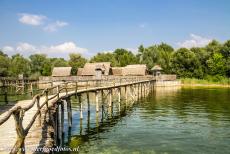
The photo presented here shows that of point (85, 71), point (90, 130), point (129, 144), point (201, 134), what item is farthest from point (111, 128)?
point (85, 71)

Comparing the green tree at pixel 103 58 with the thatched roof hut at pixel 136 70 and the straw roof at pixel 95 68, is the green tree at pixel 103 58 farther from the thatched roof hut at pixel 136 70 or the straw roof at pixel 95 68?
the thatched roof hut at pixel 136 70

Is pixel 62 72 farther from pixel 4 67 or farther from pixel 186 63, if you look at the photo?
pixel 186 63

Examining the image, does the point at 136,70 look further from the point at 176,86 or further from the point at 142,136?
the point at 142,136

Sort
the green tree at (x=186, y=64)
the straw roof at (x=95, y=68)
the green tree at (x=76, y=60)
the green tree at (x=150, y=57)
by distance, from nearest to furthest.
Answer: the straw roof at (x=95, y=68) → the green tree at (x=186, y=64) → the green tree at (x=150, y=57) → the green tree at (x=76, y=60)

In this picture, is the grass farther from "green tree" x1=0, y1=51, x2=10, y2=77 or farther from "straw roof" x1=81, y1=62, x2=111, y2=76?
"green tree" x1=0, y1=51, x2=10, y2=77

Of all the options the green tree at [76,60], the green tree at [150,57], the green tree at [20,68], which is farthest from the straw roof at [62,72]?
the green tree at [150,57]

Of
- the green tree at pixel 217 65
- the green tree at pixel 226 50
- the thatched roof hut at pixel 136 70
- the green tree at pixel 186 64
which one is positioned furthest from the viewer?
the green tree at pixel 186 64

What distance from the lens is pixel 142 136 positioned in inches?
747

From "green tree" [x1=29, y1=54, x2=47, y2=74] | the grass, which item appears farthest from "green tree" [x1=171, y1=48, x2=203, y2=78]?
"green tree" [x1=29, y1=54, x2=47, y2=74]

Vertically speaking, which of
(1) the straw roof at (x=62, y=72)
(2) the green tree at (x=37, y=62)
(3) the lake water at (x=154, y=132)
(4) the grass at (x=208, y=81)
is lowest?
(3) the lake water at (x=154, y=132)

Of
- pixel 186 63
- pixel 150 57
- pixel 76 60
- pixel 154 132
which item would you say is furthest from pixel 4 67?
pixel 154 132

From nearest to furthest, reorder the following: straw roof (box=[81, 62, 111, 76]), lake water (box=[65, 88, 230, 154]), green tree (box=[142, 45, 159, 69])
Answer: lake water (box=[65, 88, 230, 154]) → straw roof (box=[81, 62, 111, 76]) → green tree (box=[142, 45, 159, 69])

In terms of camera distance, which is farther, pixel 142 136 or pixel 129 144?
pixel 142 136

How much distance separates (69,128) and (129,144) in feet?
17.5
